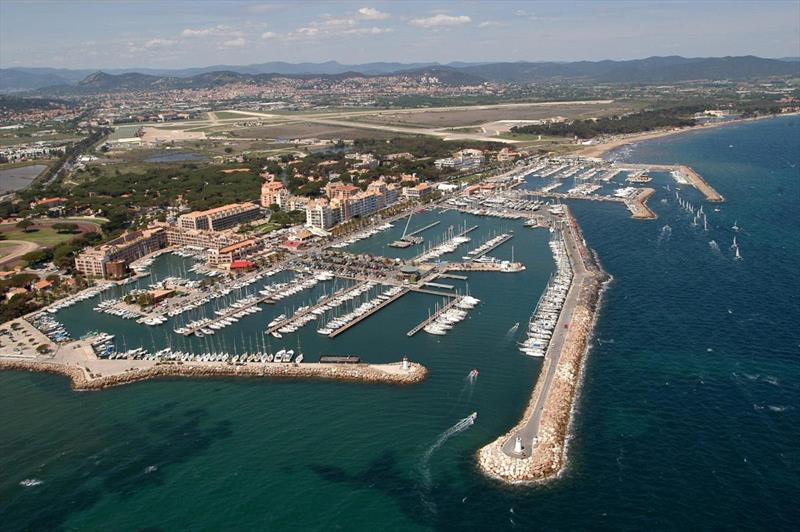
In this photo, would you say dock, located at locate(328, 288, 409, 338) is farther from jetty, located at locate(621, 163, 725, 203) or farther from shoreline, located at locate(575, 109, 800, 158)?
shoreline, located at locate(575, 109, 800, 158)

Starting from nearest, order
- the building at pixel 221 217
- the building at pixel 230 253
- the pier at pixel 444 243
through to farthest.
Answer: the pier at pixel 444 243, the building at pixel 230 253, the building at pixel 221 217

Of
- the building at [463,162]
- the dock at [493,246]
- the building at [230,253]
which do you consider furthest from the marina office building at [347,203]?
the dock at [493,246]

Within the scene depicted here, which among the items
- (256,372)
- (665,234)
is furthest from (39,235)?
(665,234)

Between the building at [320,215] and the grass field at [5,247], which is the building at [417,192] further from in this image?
the grass field at [5,247]

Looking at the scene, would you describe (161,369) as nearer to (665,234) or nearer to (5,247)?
(5,247)

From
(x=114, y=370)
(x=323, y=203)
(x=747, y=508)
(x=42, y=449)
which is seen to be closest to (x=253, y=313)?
(x=114, y=370)

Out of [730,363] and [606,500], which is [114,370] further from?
[730,363]
